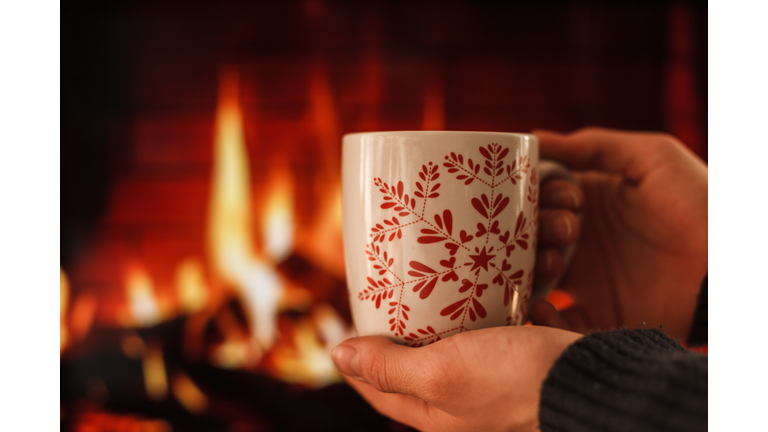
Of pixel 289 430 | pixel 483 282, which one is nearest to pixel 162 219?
pixel 289 430

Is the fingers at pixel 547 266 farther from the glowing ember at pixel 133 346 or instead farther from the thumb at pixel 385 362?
the glowing ember at pixel 133 346

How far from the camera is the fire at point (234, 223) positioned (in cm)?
119

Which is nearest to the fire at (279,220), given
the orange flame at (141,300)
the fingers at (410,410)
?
the orange flame at (141,300)

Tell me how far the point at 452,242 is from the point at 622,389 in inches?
7.7

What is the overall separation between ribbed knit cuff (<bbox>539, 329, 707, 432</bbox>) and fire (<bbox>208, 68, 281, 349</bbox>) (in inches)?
34.7

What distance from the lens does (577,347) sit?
45 centimetres

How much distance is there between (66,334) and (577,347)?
116 cm

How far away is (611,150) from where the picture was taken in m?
0.76

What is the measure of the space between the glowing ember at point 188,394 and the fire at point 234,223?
0.17 meters

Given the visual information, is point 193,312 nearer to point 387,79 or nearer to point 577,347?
point 387,79

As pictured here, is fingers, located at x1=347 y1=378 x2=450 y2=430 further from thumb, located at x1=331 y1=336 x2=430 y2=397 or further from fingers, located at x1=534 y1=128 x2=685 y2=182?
fingers, located at x1=534 y1=128 x2=685 y2=182

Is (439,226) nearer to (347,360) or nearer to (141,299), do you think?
(347,360)

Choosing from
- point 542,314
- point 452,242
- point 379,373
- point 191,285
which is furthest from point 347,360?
point 191,285

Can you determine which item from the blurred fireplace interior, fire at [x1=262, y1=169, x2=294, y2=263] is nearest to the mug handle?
the blurred fireplace interior
